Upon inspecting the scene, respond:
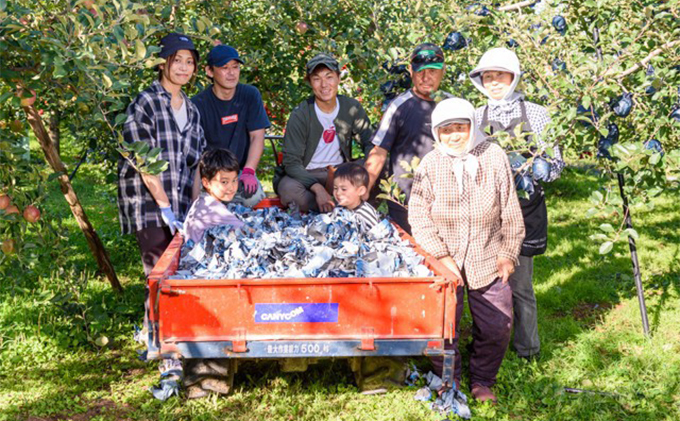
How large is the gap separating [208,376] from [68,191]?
Result: 226 cm

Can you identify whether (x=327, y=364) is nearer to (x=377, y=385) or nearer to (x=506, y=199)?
(x=377, y=385)

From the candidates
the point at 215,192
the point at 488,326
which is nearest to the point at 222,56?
the point at 215,192

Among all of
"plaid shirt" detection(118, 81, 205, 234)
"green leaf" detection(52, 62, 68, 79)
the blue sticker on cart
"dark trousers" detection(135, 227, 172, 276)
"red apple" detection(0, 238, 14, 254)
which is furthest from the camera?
"dark trousers" detection(135, 227, 172, 276)

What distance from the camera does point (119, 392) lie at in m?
4.03

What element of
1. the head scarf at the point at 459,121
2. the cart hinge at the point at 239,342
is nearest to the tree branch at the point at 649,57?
the head scarf at the point at 459,121

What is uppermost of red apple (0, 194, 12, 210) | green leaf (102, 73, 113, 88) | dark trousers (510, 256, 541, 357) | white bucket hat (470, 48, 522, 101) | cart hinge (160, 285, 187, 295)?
white bucket hat (470, 48, 522, 101)

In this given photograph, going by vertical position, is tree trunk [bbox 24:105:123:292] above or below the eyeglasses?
below

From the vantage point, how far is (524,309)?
4.36 m

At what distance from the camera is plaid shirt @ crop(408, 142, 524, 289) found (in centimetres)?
359

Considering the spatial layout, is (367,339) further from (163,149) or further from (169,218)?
(163,149)

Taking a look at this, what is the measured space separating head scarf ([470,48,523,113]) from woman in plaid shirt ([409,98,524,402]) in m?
0.47

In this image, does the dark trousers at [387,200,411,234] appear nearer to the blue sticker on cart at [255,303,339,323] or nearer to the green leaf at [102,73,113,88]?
the blue sticker on cart at [255,303,339,323]

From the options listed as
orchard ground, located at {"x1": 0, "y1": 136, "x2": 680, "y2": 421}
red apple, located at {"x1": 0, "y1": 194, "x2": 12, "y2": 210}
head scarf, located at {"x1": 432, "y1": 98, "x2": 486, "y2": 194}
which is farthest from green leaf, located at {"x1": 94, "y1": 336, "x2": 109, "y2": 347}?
head scarf, located at {"x1": 432, "y1": 98, "x2": 486, "y2": 194}

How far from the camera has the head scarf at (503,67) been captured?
3.86 metres
